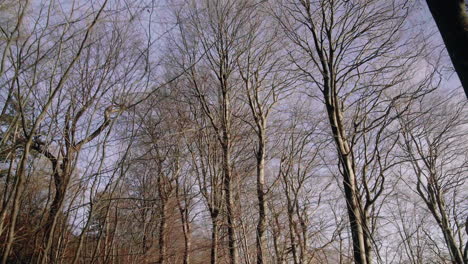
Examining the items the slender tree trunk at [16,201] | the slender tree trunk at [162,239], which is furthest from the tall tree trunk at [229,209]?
the slender tree trunk at [16,201]

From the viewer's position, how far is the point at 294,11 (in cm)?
581

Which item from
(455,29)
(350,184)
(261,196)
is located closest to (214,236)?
(261,196)

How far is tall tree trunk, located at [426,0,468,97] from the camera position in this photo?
5.42 feet

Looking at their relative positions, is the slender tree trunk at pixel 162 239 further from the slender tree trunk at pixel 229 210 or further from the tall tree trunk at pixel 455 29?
the tall tree trunk at pixel 455 29

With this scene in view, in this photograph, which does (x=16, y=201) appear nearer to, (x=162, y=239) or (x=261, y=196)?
(x=162, y=239)

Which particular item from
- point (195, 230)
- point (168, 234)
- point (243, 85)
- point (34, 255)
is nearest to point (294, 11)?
point (243, 85)

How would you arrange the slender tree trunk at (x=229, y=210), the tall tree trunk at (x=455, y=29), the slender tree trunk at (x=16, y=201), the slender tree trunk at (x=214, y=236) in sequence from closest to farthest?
the slender tree trunk at (x=16, y=201), the tall tree trunk at (x=455, y=29), the slender tree trunk at (x=229, y=210), the slender tree trunk at (x=214, y=236)

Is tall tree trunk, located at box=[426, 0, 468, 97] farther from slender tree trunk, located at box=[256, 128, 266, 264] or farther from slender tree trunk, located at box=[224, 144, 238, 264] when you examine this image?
slender tree trunk, located at box=[256, 128, 266, 264]

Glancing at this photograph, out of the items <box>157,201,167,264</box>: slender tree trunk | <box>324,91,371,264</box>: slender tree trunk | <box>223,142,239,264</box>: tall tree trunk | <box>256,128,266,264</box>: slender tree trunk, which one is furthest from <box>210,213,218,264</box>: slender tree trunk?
<box>324,91,371,264</box>: slender tree trunk

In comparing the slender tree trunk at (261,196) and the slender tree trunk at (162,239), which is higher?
the slender tree trunk at (261,196)

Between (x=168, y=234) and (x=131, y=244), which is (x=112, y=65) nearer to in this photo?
(x=131, y=244)

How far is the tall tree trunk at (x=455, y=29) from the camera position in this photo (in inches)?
65.1

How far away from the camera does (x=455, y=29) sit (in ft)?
5.63

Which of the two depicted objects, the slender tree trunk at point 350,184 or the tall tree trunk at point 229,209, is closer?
the slender tree trunk at point 350,184
